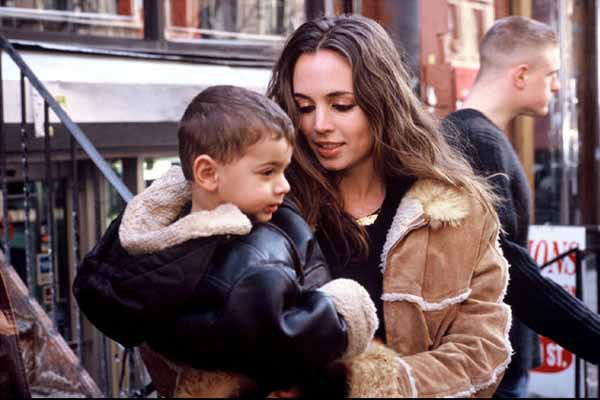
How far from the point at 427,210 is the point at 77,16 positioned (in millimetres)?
4197

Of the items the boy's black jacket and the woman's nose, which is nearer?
the boy's black jacket

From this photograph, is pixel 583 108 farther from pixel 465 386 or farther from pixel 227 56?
pixel 465 386

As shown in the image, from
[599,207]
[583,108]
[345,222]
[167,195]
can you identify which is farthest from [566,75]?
[167,195]

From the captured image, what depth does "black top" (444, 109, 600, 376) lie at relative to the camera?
118 inches

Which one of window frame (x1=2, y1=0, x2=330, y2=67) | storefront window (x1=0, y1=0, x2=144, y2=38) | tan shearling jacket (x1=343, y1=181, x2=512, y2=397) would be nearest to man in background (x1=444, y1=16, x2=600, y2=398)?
tan shearling jacket (x1=343, y1=181, x2=512, y2=397)

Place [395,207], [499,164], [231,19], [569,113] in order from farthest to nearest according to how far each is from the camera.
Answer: [569,113]
[231,19]
[499,164]
[395,207]

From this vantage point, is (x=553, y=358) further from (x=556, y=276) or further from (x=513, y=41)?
(x=513, y=41)

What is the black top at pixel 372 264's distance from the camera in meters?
2.44

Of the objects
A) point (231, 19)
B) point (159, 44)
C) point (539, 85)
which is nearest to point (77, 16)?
point (159, 44)

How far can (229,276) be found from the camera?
1.81 metres

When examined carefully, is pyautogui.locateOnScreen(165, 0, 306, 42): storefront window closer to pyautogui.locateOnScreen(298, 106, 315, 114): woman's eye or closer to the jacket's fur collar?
pyautogui.locateOnScreen(298, 106, 315, 114): woman's eye

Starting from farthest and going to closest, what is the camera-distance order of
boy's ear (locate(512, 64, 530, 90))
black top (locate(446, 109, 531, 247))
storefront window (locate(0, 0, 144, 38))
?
storefront window (locate(0, 0, 144, 38)), boy's ear (locate(512, 64, 530, 90)), black top (locate(446, 109, 531, 247))

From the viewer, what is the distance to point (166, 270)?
1841 millimetres

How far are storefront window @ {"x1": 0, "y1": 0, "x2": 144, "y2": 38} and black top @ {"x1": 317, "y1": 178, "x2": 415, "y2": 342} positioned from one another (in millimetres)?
3759
